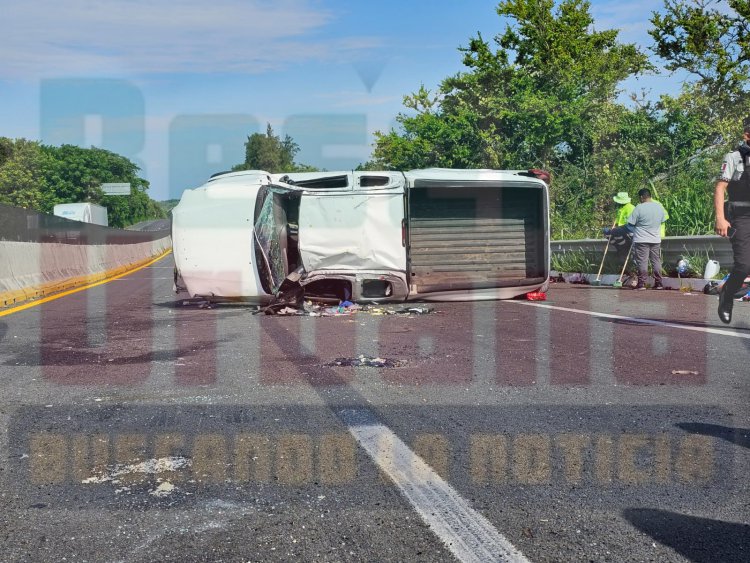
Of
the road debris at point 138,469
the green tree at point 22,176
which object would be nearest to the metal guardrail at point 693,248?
the road debris at point 138,469

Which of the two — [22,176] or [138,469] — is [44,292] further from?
[22,176]

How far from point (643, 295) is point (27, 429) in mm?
10951

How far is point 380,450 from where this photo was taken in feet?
13.8

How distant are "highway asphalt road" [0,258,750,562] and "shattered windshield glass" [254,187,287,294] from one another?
3.23 meters

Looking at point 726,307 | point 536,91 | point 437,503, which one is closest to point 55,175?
point 536,91

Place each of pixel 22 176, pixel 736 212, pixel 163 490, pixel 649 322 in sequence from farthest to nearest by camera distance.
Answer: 1. pixel 22 176
2. pixel 649 322
3. pixel 736 212
4. pixel 163 490

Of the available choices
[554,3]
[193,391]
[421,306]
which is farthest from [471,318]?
[554,3]

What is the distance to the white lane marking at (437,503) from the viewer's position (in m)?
2.94

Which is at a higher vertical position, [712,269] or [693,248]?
[693,248]

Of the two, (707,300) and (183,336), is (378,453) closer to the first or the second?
(183,336)

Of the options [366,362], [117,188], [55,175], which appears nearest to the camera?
[366,362]

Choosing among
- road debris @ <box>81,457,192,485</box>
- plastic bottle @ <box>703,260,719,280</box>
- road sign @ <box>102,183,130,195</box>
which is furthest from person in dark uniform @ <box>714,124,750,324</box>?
road sign @ <box>102,183,130,195</box>

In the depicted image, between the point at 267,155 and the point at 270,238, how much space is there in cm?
12460

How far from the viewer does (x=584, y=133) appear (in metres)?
30.3
